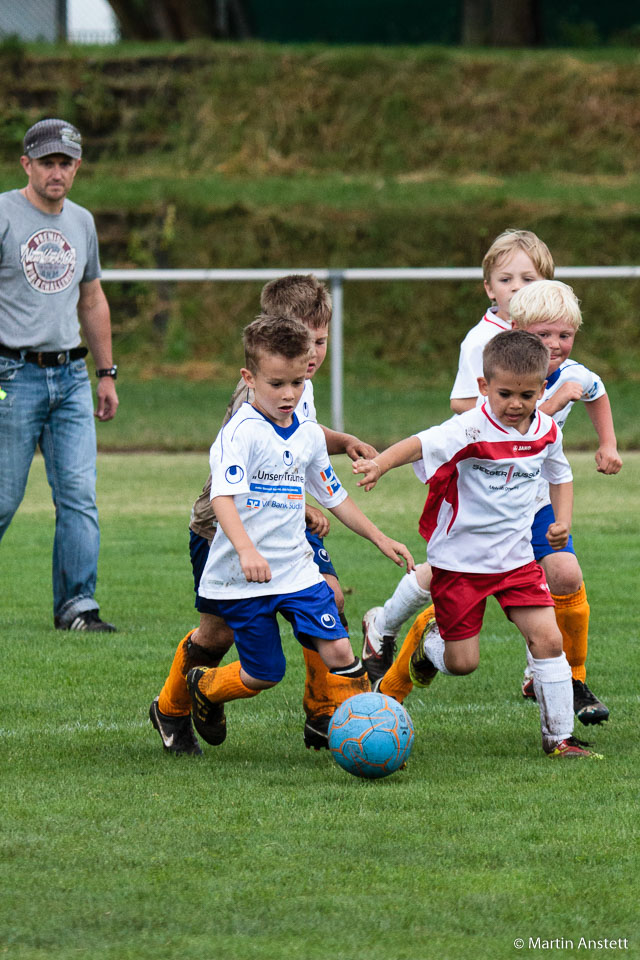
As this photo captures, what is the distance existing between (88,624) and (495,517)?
2903 mm

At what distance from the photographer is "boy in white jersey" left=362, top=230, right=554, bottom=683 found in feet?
19.7

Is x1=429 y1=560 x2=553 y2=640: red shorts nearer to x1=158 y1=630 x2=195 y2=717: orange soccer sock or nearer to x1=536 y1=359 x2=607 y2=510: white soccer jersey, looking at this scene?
x1=536 y1=359 x2=607 y2=510: white soccer jersey

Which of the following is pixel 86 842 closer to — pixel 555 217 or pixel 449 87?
pixel 555 217

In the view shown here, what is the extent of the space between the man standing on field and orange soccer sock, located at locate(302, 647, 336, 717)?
2.39m

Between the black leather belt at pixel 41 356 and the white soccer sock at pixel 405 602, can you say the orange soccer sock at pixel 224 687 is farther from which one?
the black leather belt at pixel 41 356

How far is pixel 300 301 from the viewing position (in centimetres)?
546

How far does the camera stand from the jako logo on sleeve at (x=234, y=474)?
490cm

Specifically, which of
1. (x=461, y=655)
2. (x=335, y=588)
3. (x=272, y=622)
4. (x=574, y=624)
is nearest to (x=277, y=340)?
(x=272, y=622)

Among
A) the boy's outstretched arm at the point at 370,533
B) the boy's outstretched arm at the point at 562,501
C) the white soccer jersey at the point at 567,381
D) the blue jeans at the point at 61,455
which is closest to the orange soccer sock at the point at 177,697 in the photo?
the boy's outstretched arm at the point at 370,533

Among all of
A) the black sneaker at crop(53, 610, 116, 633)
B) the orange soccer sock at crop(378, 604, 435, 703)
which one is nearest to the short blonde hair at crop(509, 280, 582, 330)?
the orange soccer sock at crop(378, 604, 435, 703)

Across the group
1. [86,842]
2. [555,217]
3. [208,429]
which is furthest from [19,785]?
[555,217]

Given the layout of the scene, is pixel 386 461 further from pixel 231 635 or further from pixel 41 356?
pixel 41 356

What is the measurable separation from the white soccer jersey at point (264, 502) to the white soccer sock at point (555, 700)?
0.87 meters

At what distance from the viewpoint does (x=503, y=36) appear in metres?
29.6
